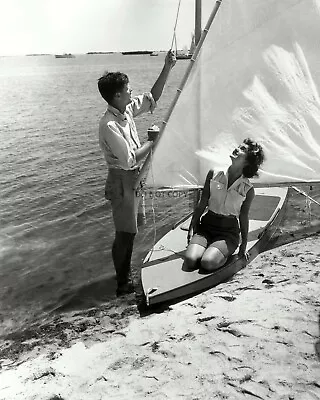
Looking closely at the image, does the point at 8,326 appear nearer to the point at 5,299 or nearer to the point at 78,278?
the point at 5,299

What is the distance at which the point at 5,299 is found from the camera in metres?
7.66

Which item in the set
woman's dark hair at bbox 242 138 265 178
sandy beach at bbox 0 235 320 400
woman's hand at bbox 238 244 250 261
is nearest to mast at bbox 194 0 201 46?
woman's dark hair at bbox 242 138 265 178

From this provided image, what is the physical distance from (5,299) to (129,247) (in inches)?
96.9

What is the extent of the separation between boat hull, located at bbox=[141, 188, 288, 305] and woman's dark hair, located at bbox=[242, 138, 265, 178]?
1.32 m

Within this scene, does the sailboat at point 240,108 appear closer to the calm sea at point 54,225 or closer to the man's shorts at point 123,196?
the man's shorts at point 123,196

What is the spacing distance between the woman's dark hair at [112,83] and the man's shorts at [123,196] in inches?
40.0

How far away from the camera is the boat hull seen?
618 cm

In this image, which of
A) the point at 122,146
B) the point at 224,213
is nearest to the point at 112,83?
the point at 122,146

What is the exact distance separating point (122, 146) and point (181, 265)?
1988 mm

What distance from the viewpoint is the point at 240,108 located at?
21.3 ft

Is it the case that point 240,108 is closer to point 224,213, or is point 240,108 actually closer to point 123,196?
point 224,213

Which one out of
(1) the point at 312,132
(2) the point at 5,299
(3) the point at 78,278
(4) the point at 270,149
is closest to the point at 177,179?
(4) the point at 270,149

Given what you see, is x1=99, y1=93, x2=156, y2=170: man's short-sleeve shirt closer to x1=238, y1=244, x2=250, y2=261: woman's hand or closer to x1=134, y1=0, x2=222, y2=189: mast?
x1=134, y1=0, x2=222, y2=189: mast

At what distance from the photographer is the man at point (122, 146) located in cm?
591
